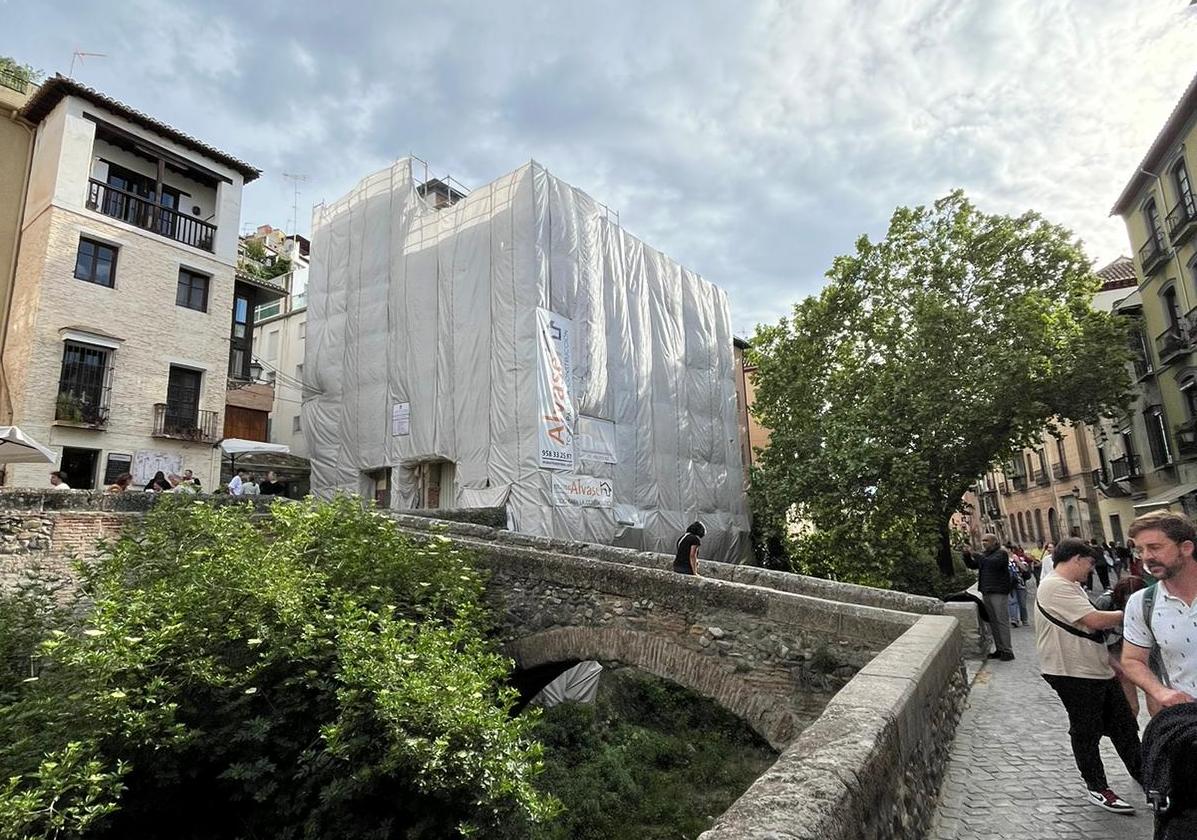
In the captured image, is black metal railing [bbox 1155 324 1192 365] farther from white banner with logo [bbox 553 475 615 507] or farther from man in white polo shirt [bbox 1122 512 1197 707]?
man in white polo shirt [bbox 1122 512 1197 707]

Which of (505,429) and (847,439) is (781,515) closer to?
(847,439)

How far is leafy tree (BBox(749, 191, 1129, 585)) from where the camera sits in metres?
17.9

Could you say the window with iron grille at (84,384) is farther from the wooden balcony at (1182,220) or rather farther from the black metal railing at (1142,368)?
the black metal railing at (1142,368)

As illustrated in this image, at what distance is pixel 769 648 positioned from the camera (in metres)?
6.50

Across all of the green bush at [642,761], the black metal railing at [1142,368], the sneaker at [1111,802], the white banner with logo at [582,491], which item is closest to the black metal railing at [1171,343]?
the black metal railing at [1142,368]

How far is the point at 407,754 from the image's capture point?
17.7ft

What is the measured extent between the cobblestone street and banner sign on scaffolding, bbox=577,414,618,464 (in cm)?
1157

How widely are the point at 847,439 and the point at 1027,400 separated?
4.83 meters

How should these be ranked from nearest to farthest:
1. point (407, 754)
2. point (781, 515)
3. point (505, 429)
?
point (407, 754) < point (505, 429) < point (781, 515)

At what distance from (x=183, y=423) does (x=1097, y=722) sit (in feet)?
61.6

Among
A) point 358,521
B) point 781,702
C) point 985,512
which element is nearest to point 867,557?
point 781,702

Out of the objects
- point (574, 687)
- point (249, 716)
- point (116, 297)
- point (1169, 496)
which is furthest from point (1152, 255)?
point (116, 297)

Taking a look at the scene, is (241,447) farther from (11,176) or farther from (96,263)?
(11,176)

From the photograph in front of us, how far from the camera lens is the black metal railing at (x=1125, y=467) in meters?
24.7
